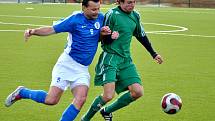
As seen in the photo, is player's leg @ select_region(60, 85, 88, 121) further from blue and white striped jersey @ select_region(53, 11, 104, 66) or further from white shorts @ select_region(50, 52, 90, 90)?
blue and white striped jersey @ select_region(53, 11, 104, 66)

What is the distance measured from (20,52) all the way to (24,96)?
328 inches

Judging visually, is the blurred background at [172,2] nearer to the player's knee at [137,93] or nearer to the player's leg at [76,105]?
the player's knee at [137,93]

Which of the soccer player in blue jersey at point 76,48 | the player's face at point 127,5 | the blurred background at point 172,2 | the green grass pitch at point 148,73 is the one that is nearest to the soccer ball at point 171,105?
the green grass pitch at point 148,73

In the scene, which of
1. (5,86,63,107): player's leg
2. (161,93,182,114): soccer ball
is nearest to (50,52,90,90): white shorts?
(5,86,63,107): player's leg

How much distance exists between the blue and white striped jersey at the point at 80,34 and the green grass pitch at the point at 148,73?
1.36m

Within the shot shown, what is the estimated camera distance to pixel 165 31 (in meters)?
23.8

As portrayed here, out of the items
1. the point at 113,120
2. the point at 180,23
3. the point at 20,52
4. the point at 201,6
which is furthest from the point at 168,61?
the point at 201,6

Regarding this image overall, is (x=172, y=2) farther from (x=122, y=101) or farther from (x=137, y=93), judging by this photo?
(x=137, y=93)

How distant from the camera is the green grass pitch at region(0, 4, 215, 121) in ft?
29.8

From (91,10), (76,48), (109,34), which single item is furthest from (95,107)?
(91,10)

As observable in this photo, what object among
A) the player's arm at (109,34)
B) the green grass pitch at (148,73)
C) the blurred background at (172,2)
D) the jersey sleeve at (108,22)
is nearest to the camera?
the player's arm at (109,34)

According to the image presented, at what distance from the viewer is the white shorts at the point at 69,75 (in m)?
7.64

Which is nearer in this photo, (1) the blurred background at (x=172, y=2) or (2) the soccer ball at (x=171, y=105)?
(2) the soccer ball at (x=171, y=105)

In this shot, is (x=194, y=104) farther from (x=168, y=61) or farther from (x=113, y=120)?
(x=168, y=61)
